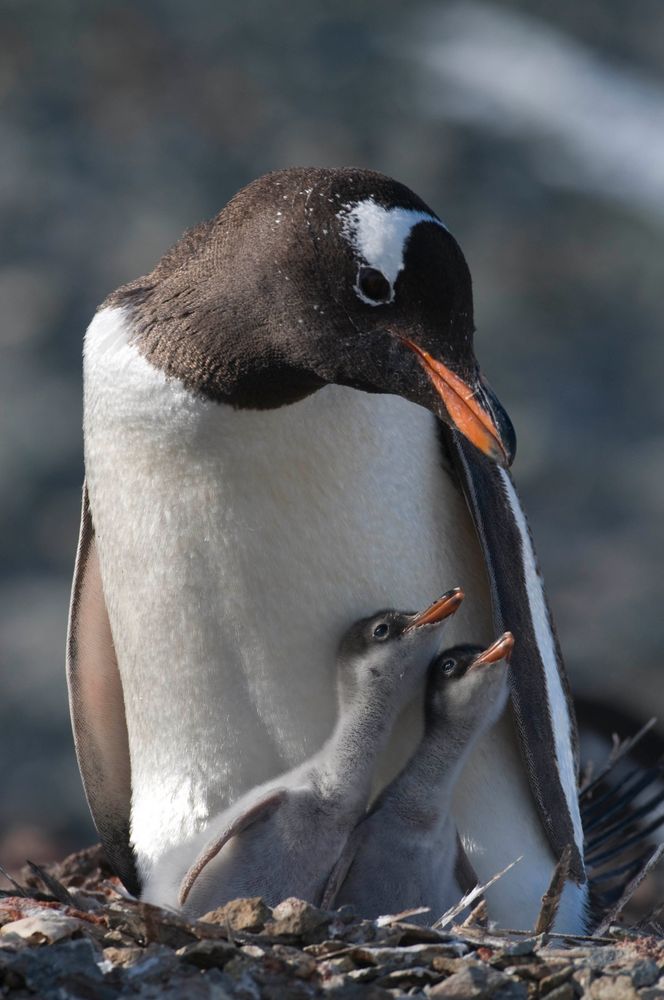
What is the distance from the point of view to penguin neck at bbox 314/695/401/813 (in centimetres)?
271

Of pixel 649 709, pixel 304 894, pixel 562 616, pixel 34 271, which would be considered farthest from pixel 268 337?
pixel 34 271

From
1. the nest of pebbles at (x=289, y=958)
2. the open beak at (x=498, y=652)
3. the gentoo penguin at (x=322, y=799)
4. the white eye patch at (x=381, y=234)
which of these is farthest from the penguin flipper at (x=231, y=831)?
the white eye patch at (x=381, y=234)

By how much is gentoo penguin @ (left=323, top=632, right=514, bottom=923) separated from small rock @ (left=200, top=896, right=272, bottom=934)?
0.39 metres

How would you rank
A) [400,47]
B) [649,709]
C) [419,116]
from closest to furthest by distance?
[649,709] < [419,116] < [400,47]

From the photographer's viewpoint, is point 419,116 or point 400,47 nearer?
point 419,116

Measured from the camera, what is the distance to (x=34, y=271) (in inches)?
319

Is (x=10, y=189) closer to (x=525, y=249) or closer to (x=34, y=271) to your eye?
(x=34, y=271)

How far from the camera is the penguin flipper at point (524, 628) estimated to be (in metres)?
2.85

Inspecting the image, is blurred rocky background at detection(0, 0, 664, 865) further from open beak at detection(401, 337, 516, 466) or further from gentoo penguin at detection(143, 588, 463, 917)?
open beak at detection(401, 337, 516, 466)

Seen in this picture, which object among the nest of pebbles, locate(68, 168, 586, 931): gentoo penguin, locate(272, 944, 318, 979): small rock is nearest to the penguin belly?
locate(68, 168, 586, 931): gentoo penguin

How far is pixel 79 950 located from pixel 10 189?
267 inches

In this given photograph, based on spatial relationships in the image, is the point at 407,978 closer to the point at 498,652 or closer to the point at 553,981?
the point at 553,981

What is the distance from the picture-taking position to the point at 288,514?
2.70 m

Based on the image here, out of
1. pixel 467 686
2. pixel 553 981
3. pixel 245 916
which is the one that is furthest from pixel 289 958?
→ pixel 467 686
